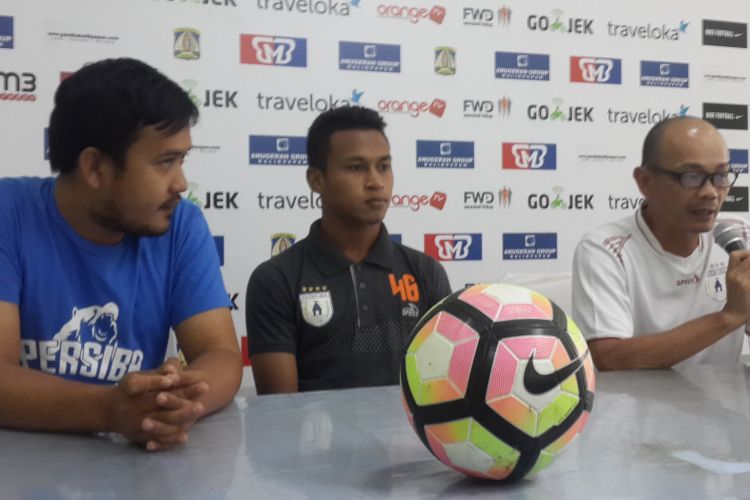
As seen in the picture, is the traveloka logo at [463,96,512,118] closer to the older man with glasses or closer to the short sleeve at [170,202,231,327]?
the older man with glasses

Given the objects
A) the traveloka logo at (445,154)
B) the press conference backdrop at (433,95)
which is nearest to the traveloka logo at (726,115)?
the press conference backdrop at (433,95)

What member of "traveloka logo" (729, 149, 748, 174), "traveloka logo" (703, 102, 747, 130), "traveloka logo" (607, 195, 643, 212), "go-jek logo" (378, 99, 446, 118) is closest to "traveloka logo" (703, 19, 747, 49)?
"traveloka logo" (703, 102, 747, 130)

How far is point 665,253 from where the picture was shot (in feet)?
A: 6.30

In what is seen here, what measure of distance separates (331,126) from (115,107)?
90cm

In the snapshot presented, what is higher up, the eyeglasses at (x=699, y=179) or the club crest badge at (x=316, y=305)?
the eyeglasses at (x=699, y=179)

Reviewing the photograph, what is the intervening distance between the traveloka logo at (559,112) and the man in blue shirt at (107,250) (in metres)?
2.19

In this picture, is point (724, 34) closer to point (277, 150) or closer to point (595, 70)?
point (595, 70)

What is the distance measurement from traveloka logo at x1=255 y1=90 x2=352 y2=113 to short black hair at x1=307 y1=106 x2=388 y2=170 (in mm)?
730

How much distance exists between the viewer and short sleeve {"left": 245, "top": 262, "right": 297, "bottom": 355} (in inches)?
70.7

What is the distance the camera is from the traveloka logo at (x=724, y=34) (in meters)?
3.52

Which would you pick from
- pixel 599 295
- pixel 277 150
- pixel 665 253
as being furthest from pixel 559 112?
pixel 599 295

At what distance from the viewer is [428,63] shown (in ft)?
10.2

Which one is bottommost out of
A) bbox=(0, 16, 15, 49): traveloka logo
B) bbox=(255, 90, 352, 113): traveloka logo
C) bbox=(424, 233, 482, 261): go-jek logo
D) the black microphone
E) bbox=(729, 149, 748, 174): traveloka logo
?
bbox=(424, 233, 482, 261): go-jek logo

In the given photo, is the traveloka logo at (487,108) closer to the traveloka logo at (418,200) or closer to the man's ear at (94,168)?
the traveloka logo at (418,200)
